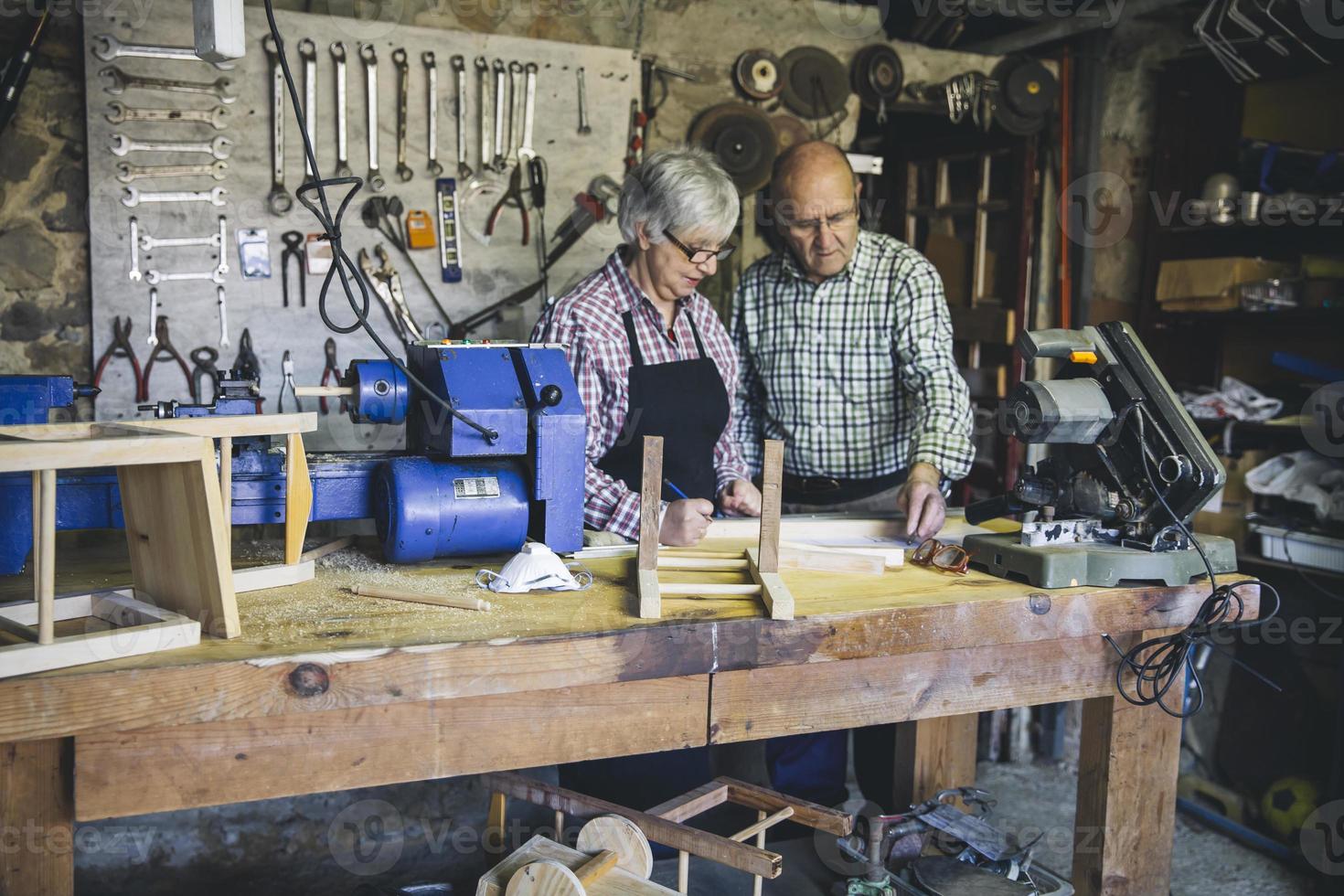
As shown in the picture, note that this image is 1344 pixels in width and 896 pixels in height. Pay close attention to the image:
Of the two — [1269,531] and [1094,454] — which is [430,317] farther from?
[1269,531]

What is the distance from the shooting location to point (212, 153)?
3.45 meters

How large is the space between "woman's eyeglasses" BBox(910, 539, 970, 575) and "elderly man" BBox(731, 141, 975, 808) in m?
0.65

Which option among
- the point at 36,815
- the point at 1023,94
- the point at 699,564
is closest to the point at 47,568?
the point at 36,815

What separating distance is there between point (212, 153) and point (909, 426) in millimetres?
2465

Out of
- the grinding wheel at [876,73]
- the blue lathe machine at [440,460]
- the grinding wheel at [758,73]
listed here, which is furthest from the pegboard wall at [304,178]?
the blue lathe machine at [440,460]

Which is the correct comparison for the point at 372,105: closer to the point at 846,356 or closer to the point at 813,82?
the point at 813,82

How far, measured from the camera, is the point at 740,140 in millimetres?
4137

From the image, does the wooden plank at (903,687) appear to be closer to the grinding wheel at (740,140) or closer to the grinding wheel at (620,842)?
the grinding wheel at (620,842)

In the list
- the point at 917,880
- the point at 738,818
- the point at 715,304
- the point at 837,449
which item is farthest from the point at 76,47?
the point at 917,880

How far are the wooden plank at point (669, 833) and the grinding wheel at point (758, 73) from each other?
3030mm

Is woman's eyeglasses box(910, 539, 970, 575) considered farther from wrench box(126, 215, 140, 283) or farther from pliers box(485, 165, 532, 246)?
wrench box(126, 215, 140, 283)

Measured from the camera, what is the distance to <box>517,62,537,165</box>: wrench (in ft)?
12.5

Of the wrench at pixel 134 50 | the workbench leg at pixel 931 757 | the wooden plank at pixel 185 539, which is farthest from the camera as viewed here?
the wrench at pixel 134 50

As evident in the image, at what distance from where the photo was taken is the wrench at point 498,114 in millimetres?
3773
